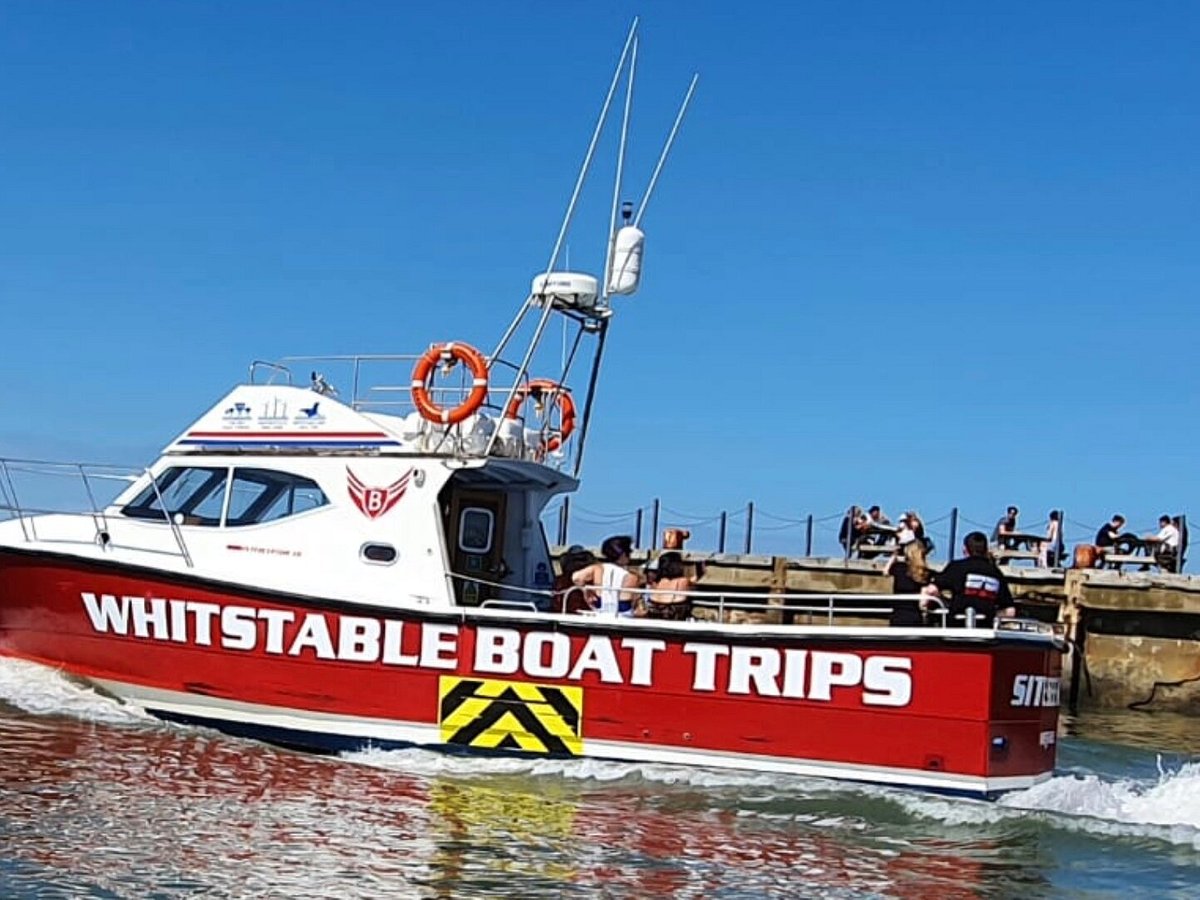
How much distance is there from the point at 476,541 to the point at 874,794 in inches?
155

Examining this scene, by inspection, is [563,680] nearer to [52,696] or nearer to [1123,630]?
[52,696]

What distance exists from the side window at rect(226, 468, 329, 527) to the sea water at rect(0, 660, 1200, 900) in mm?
1771

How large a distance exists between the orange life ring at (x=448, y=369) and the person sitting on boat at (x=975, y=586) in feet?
12.1

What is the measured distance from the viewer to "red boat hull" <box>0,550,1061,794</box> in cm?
1045

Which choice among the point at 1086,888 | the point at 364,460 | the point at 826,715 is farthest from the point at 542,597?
the point at 1086,888

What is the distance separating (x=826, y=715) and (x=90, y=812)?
487 cm

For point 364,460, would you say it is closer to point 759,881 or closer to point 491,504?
point 491,504

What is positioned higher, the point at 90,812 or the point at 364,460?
the point at 364,460

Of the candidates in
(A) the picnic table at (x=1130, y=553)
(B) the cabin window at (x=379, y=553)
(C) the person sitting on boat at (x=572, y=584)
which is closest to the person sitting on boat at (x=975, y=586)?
(C) the person sitting on boat at (x=572, y=584)

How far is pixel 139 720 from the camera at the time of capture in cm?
1214

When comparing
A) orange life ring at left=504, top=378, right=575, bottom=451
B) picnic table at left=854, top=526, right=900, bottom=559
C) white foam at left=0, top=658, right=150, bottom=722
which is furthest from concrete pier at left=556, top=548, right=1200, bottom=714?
white foam at left=0, top=658, right=150, bottom=722

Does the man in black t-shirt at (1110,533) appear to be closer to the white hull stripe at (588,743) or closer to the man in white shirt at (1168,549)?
the man in white shirt at (1168,549)

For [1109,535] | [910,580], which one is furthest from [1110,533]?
[910,580]

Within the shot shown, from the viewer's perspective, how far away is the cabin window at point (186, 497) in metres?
12.5
